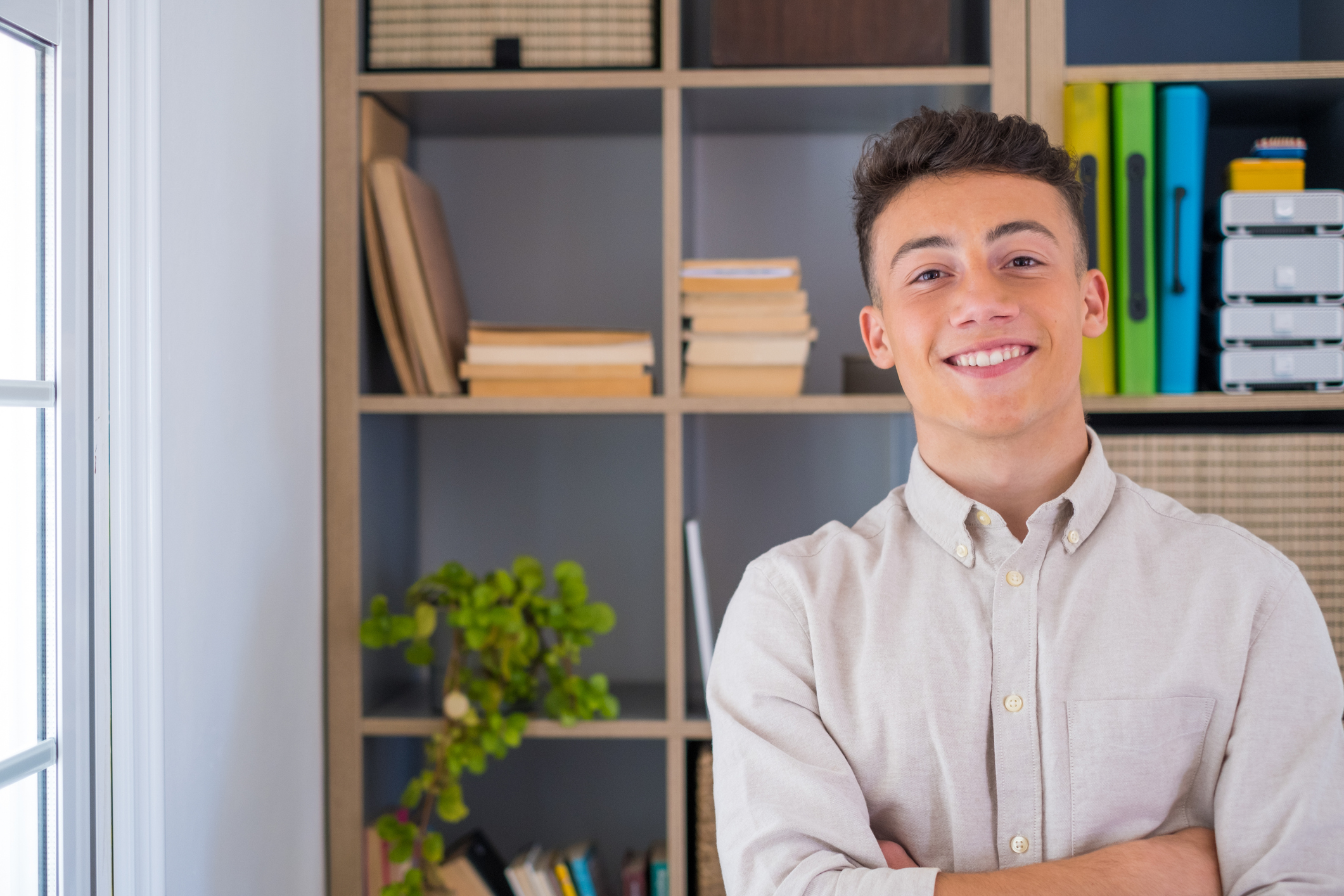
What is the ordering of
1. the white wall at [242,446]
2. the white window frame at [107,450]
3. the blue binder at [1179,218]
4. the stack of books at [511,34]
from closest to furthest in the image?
the white window frame at [107,450], the white wall at [242,446], the blue binder at [1179,218], the stack of books at [511,34]

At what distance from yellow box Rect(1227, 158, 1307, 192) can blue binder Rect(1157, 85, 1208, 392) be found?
0.07 m

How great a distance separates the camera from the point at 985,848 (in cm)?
93

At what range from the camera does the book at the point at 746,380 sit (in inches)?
58.6

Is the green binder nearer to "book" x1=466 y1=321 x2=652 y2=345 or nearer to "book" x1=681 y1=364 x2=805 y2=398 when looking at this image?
"book" x1=681 y1=364 x2=805 y2=398

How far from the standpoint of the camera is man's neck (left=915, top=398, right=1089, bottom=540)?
1021mm

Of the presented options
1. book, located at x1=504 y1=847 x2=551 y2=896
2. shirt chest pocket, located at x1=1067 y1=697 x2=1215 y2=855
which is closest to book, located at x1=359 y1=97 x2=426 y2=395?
book, located at x1=504 y1=847 x2=551 y2=896

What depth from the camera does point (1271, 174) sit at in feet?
4.61

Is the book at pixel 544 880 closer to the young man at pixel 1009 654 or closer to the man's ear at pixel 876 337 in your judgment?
the young man at pixel 1009 654

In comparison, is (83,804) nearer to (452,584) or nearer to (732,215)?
(452,584)

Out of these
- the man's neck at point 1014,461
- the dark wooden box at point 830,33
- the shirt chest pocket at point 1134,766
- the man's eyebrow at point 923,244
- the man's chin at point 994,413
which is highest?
the dark wooden box at point 830,33

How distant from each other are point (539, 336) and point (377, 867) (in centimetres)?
93

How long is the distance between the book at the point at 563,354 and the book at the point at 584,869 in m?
0.85

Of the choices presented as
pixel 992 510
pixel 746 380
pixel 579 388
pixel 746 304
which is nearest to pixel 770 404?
pixel 746 380

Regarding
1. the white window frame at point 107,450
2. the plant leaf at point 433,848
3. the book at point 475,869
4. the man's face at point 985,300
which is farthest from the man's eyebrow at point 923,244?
the book at point 475,869
